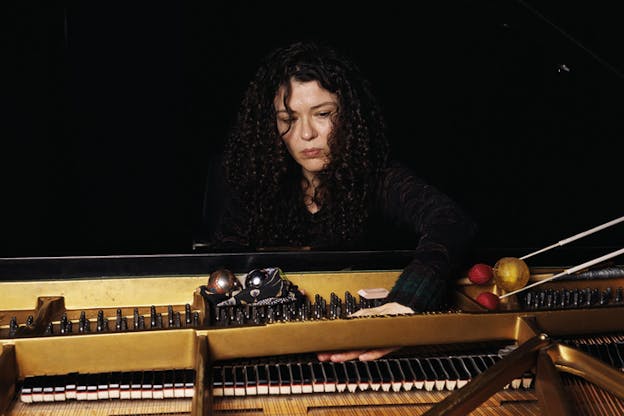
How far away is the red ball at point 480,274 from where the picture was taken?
2.40 meters

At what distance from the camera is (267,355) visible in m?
1.92

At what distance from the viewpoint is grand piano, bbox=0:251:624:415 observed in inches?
69.3

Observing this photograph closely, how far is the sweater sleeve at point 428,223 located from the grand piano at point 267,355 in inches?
7.7

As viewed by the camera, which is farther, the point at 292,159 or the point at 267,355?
the point at 292,159

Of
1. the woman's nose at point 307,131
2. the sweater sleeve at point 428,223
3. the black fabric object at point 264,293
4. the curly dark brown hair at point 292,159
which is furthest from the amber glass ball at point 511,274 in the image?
the woman's nose at point 307,131

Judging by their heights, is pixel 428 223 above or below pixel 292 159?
below

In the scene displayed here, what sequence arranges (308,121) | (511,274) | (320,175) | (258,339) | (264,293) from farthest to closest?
(320,175) → (308,121) → (511,274) → (264,293) → (258,339)

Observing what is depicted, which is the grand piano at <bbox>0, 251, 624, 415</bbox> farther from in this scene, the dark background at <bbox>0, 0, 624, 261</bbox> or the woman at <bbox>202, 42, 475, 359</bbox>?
the woman at <bbox>202, 42, 475, 359</bbox>

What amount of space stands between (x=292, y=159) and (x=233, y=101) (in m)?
0.40

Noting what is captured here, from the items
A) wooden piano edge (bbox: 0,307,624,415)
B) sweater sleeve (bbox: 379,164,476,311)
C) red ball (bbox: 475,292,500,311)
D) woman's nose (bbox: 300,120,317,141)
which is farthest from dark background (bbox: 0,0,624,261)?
wooden piano edge (bbox: 0,307,624,415)

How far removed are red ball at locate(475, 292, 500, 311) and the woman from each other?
16 cm

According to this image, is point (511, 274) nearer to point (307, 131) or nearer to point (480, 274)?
point (480, 274)

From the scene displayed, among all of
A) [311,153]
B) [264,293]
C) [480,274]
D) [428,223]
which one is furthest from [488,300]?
[311,153]

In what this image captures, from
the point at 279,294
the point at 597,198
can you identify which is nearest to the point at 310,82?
the point at 279,294
